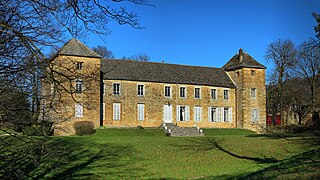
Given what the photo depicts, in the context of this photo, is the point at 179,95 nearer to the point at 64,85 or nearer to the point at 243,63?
the point at 243,63

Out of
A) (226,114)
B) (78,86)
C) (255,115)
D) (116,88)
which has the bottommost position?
(255,115)

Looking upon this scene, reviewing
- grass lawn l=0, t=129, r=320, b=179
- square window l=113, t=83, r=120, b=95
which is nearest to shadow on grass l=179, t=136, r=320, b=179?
grass lawn l=0, t=129, r=320, b=179

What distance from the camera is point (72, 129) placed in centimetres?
3234

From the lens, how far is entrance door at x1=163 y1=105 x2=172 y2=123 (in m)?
38.0

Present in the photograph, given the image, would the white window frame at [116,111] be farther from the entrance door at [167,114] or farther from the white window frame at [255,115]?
the white window frame at [255,115]

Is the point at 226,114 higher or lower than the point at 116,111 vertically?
lower

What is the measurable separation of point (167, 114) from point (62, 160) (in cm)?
2839

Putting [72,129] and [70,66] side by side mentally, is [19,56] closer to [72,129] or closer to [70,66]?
[70,66]

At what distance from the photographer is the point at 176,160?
642 inches

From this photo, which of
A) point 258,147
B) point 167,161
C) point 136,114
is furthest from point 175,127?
point 167,161

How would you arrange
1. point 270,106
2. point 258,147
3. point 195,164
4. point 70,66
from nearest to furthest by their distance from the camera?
1. point 70,66
2. point 195,164
3. point 258,147
4. point 270,106

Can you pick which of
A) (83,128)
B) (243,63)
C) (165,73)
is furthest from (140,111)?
(243,63)

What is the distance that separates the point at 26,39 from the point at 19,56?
75 cm

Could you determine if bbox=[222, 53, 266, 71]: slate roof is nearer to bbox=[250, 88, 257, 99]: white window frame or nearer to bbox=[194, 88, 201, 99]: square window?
bbox=[250, 88, 257, 99]: white window frame
